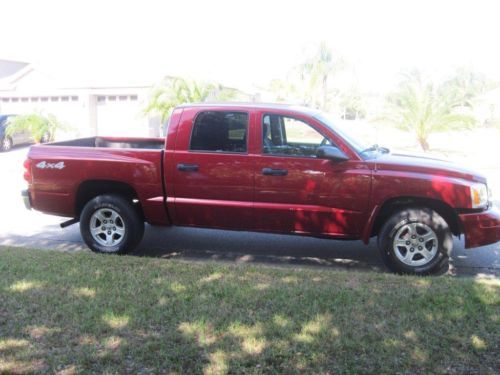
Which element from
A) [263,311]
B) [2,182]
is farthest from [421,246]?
[2,182]

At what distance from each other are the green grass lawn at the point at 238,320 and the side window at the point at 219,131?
4.72 ft

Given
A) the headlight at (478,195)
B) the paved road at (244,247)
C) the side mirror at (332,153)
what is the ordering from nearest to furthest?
the headlight at (478,195) → the side mirror at (332,153) → the paved road at (244,247)

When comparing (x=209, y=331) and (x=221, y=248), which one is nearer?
(x=209, y=331)

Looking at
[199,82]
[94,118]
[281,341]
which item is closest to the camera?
[281,341]

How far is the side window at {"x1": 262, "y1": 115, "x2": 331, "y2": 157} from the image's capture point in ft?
18.8

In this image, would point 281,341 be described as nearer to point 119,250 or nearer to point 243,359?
point 243,359

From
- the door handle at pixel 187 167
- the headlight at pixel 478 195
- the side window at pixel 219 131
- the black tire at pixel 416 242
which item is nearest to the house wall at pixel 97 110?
the side window at pixel 219 131

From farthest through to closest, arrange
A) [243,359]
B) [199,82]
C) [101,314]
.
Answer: [199,82] < [101,314] < [243,359]

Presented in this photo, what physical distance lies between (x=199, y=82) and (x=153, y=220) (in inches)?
517

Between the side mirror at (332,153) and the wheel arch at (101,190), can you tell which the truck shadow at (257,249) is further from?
the side mirror at (332,153)

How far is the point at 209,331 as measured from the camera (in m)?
3.73

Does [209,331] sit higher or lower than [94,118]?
lower

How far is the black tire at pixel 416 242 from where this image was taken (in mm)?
5367

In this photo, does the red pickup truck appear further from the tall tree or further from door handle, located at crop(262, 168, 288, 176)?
the tall tree
